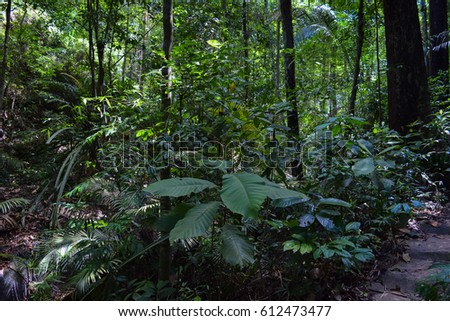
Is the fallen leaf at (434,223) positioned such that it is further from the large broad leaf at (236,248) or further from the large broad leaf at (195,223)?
the large broad leaf at (195,223)

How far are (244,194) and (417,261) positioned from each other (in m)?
1.86

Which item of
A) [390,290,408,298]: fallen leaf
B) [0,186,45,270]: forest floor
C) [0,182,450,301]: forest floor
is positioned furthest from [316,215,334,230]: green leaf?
[0,186,45,270]: forest floor

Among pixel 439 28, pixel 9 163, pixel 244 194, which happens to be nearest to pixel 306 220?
pixel 244 194

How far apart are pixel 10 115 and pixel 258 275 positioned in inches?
287

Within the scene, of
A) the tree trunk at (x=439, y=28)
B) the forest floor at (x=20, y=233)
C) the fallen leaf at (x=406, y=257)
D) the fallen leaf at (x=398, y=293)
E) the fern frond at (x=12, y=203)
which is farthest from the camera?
the tree trunk at (x=439, y=28)

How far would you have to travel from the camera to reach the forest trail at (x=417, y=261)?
93.4 inches

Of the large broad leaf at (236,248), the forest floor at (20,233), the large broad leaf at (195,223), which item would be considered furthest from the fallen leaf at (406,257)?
the forest floor at (20,233)

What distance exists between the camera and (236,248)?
1842 millimetres

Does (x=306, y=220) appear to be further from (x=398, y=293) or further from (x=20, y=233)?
(x=20, y=233)

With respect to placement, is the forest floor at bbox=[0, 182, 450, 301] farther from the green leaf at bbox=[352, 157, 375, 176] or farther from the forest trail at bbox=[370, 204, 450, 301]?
the green leaf at bbox=[352, 157, 375, 176]

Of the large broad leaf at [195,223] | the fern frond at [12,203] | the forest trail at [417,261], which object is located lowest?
the forest trail at [417,261]

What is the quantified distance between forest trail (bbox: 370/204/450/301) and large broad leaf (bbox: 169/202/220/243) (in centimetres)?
130

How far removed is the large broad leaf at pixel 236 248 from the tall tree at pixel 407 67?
353 cm

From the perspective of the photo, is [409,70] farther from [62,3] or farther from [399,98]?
[62,3]
